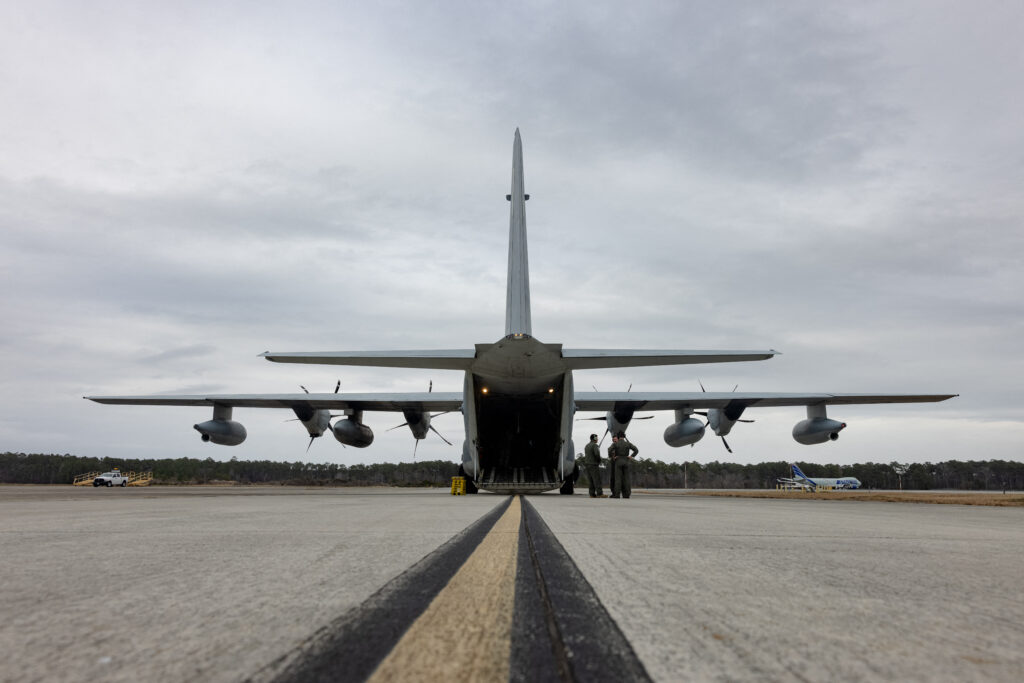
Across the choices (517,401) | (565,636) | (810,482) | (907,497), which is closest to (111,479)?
(517,401)

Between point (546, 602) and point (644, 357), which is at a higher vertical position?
point (644, 357)

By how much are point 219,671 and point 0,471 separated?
120 meters

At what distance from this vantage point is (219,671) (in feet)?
3.51

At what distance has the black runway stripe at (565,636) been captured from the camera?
3.43ft

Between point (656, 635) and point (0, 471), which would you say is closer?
point (656, 635)

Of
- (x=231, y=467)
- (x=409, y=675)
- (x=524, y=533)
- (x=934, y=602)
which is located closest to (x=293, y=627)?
(x=409, y=675)

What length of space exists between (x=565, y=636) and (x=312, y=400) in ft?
67.0

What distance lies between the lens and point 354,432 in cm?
2216

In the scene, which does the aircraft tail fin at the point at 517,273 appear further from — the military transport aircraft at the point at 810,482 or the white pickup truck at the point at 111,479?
the military transport aircraft at the point at 810,482

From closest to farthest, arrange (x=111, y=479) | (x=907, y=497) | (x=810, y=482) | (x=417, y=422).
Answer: (x=907, y=497)
(x=417, y=422)
(x=111, y=479)
(x=810, y=482)

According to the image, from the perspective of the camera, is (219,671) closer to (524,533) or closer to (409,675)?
(409,675)

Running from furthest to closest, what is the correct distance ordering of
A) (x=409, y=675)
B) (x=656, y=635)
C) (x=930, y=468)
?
(x=930, y=468) → (x=656, y=635) → (x=409, y=675)

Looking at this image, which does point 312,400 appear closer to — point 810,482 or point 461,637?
point 461,637

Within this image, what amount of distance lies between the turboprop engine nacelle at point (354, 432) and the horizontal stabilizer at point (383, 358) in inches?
365
